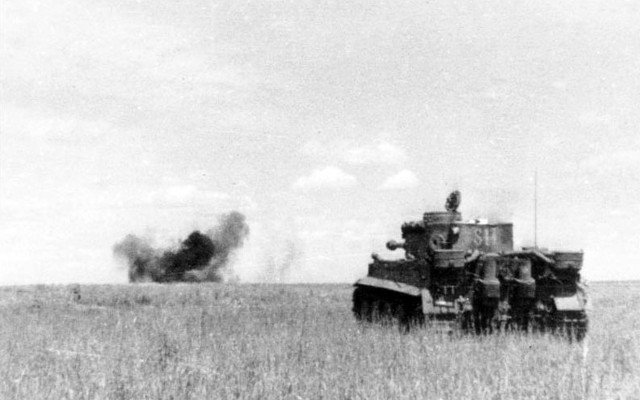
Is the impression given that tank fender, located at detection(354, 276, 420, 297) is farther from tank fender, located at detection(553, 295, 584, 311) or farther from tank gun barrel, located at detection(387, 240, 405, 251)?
tank fender, located at detection(553, 295, 584, 311)

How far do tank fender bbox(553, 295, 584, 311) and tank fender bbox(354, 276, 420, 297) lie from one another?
2.54 meters

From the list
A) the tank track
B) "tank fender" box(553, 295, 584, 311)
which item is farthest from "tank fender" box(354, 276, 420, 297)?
"tank fender" box(553, 295, 584, 311)

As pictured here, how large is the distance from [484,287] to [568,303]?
68.9 inches

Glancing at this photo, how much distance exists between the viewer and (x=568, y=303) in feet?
46.6

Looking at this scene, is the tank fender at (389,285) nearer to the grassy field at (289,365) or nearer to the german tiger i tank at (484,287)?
the german tiger i tank at (484,287)

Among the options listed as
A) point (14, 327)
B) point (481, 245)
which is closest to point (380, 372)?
point (14, 327)

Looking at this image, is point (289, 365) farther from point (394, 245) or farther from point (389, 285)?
point (394, 245)

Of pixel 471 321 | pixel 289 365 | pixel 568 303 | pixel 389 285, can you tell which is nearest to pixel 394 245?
pixel 389 285

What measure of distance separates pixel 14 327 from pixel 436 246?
796cm

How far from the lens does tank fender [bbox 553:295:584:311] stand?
14.1 m

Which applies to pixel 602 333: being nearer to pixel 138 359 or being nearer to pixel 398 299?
pixel 398 299

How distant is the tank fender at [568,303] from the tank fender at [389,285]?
2.54 meters

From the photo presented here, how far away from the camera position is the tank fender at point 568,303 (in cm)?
1410

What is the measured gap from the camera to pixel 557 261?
14227 millimetres
